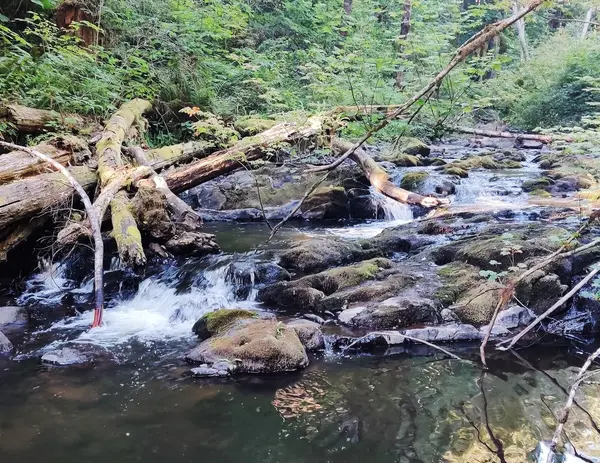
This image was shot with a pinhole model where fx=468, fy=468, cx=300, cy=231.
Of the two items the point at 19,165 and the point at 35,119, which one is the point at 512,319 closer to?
the point at 19,165

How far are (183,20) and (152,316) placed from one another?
981cm

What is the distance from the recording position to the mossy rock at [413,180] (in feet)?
38.7

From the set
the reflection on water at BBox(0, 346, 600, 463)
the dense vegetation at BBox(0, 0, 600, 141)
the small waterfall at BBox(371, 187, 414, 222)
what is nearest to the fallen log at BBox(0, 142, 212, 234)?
the dense vegetation at BBox(0, 0, 600, 141)

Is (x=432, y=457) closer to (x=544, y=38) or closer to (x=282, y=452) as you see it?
(x=282, y=452)

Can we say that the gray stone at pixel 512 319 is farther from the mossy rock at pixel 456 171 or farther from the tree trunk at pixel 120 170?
the mossy rock at pixel 456 171

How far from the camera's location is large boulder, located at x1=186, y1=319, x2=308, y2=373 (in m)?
4.58

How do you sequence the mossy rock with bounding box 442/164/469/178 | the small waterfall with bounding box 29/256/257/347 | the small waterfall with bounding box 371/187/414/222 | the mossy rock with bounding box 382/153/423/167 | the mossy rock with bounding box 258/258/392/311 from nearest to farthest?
1. the small waterfall with bounding box 29/256/257/347
2. the mossy rock with bounding box 258/258/392/311
3. the small waterfall with bounding box 371/187/414/222
4. the mossy rock with bounding box 442/164/469/178
5. the mossy rock with bounding box 382/153/423/167

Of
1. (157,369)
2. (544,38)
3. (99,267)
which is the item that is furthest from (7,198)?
(544,38)

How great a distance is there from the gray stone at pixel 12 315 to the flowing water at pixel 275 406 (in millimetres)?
225

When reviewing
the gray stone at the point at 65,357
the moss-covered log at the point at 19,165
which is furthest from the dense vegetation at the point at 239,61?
the gray stone at the point at 65,357

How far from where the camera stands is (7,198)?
591 cm

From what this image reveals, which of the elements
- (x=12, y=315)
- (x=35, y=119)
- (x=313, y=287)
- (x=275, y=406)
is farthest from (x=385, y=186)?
(x=35, y=119)

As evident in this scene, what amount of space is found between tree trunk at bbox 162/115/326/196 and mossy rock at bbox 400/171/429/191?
13.7 ft

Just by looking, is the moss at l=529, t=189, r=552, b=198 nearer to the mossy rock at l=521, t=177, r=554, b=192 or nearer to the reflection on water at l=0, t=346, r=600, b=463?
the mossy rock at l=521, t=177, r=554, b=192
